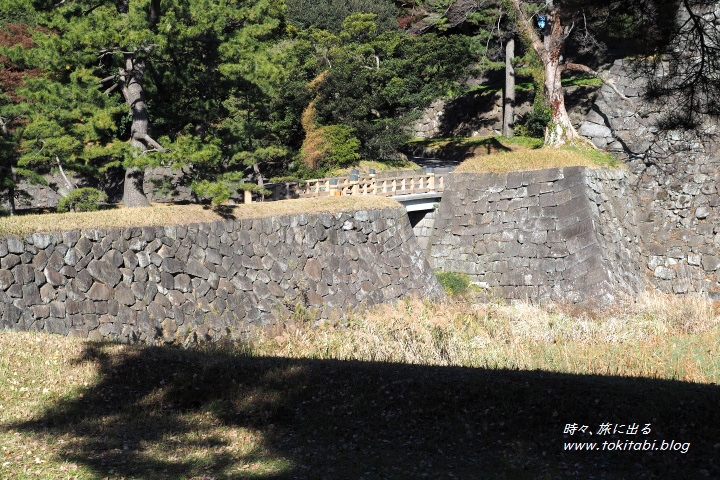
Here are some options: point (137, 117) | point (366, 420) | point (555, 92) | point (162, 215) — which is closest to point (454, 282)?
point (555, 92)

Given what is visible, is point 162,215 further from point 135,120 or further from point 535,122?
point 535,122

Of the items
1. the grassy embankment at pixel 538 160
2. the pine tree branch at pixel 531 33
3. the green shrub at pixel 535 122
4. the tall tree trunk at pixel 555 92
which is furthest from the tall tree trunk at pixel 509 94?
the grassy embankment at pixel 538 160

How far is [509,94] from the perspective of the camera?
32.8 m

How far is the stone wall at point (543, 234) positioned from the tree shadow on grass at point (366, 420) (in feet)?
37.3

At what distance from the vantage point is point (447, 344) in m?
12.8

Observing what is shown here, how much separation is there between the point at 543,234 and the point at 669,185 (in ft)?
17.2

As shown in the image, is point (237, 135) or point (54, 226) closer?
point (54, 226)

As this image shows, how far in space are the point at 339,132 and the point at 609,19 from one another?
19236 mm

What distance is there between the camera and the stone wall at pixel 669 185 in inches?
838

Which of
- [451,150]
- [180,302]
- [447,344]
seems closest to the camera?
[447,344]

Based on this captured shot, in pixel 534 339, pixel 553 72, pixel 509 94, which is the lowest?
pixel 534 339

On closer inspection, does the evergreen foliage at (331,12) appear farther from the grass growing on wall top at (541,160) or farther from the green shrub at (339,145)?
the grass growing on wall top at (541,160)

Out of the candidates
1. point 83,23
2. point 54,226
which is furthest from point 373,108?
point 54,226

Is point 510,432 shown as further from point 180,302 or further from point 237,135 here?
point 237,135
